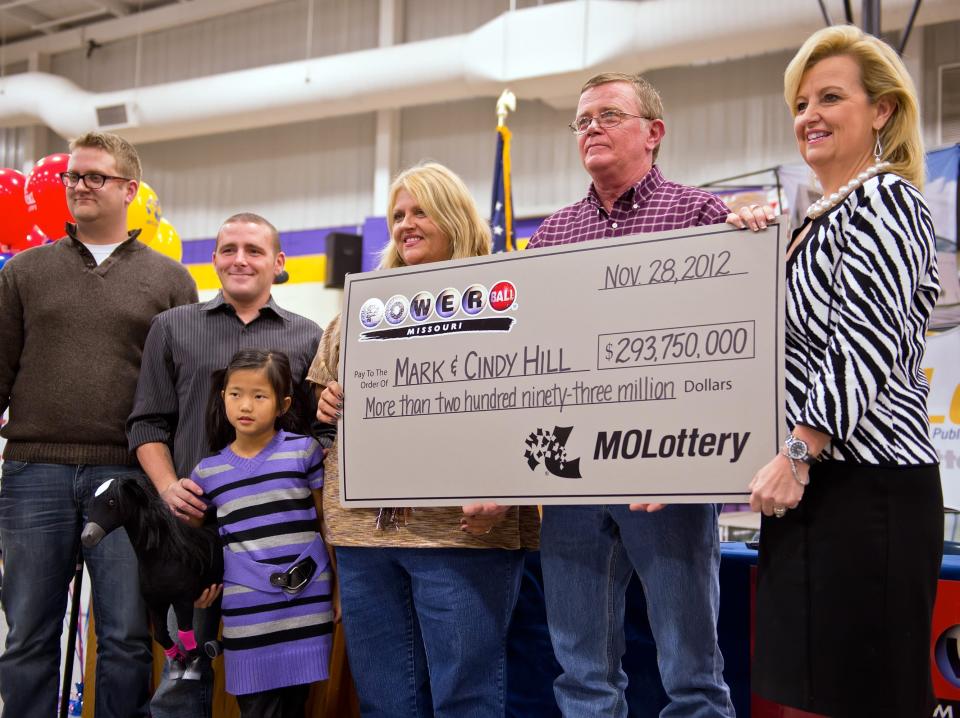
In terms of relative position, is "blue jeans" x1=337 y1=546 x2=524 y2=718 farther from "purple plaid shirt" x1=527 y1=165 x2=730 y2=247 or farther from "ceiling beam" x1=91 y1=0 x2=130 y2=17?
"ceiling beam" x1=91 y1=0 x2=130 y2=17

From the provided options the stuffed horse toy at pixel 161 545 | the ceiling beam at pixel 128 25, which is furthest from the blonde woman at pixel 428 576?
the ceiling beam at pixel 128 25

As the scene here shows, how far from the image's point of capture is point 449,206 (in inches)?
95.0

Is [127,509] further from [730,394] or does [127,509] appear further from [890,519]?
[890,519]

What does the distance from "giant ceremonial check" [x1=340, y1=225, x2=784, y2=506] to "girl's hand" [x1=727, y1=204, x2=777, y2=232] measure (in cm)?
2

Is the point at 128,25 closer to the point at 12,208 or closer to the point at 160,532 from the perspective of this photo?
the point at 12,208

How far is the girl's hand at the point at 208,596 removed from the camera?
251 cm

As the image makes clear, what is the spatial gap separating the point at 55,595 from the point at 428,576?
1.32m

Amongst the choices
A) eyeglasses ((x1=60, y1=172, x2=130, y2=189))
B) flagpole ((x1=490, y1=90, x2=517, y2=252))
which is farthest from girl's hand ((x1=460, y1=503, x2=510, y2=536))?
flagpole ((x1=490, y1=90, x2=517, y2=252))

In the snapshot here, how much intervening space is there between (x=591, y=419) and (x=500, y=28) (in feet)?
27.7

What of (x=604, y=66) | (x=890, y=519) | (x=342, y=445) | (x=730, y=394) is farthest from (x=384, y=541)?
(x=604, y=66)

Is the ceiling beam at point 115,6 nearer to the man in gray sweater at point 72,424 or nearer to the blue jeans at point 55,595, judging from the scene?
the man in gray sweater at point 72,424

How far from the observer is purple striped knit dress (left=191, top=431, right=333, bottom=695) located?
244 cm

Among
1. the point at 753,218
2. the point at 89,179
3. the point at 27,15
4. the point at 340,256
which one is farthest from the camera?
the point at 27,15

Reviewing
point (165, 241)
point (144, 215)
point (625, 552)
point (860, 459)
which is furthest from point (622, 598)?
point (165, 241)
